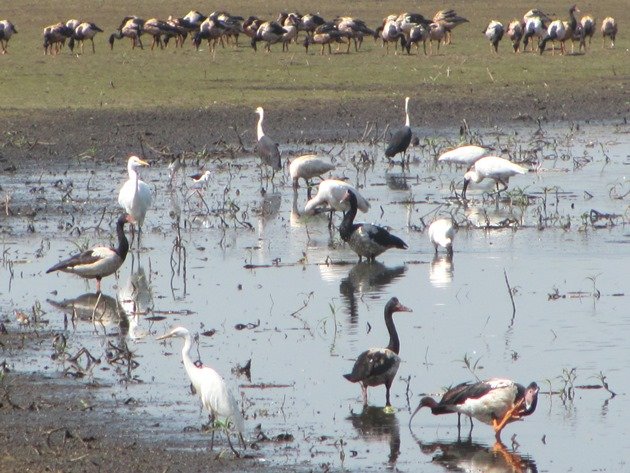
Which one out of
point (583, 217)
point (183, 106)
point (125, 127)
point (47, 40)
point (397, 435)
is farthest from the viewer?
point (47, 40)

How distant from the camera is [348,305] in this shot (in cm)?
1019

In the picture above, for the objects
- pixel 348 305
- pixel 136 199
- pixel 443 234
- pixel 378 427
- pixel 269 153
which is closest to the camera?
pixel 378 427

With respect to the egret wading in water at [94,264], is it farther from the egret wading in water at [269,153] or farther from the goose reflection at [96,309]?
the egret wading in water at [269,153]

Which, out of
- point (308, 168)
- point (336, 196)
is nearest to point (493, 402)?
point (336, 196)

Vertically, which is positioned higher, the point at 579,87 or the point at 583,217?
the point at 579,87

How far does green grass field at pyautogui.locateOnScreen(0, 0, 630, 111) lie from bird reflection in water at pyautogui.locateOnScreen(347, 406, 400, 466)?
14017 mm

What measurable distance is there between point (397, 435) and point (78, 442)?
1701 mm

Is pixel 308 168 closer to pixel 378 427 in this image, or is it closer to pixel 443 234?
pixel 443 234

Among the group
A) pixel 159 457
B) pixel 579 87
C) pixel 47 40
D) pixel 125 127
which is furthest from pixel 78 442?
pixel 47 40

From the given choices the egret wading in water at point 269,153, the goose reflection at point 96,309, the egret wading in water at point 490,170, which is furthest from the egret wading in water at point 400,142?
the goose reflection at point 96,309

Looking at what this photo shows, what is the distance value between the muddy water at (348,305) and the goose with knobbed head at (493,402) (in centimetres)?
14

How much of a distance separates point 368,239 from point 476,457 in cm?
498

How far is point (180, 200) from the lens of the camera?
583 inches

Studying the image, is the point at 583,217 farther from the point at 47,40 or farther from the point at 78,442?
the point at 47,40
